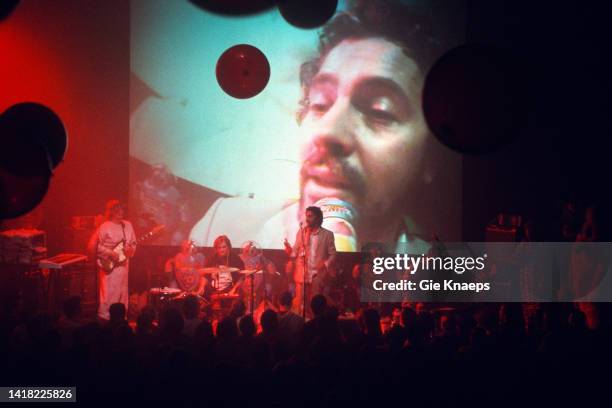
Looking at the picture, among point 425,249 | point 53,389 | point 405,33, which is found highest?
point 405,33

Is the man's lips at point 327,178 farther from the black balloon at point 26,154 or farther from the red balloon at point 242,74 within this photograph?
the black balloon at point 26,154

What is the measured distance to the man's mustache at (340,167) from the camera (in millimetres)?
8891

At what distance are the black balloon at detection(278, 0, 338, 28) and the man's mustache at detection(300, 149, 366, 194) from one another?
2348 mm

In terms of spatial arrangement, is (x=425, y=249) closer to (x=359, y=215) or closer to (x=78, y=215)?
(x=359, y=215)

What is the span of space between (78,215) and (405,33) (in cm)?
570

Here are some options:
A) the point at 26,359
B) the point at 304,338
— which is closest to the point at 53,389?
the point at 26,359

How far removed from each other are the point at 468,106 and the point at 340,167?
384 centimetres

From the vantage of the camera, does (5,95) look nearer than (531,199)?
No

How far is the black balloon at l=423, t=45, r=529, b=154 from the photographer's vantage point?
521 centimetres

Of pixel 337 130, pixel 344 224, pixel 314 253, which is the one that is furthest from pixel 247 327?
pixel 337 130

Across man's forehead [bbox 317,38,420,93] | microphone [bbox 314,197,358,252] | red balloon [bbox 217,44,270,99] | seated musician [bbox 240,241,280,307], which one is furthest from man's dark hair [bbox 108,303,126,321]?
man's forehead [bbox 317,38,420,93]

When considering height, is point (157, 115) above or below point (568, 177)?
above

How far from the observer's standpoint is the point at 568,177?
7.93m

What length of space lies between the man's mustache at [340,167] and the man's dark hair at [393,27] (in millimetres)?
1677
